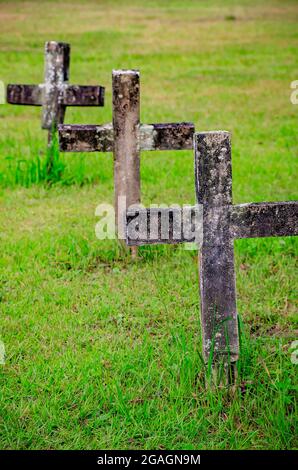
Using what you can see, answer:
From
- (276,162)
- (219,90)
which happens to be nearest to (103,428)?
(276,162)

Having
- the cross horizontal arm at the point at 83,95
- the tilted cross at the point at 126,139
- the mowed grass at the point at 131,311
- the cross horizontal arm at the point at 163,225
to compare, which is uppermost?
the cross horizontal arm at the point at 83,95

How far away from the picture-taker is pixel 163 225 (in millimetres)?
3686

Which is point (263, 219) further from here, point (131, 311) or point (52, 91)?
point (52, 91)

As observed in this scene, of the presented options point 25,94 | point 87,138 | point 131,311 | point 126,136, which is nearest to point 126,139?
point 126,136

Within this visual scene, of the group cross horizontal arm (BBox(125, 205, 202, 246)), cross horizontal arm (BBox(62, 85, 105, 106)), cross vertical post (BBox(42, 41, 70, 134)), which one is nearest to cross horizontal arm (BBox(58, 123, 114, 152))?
cross horizontal arm (BBox(62, 85, 105, 106))

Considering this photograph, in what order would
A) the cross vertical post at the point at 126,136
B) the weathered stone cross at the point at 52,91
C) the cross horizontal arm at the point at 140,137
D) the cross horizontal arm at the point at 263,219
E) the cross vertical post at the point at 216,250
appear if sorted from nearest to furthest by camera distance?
the cross vertical post at the point at 216,250 → the cross horizontal arm at the point at 263,219 → the cross vertical post at the point at 126,136 → the cross horizontal arm at the point at 140,137 → the weathered stone cross at the point at 52,91

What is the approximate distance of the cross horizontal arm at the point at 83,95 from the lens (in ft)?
24.4

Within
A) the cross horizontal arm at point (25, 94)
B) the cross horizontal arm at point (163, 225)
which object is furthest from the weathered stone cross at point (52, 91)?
the cross horizontal arm at point (163, 225)

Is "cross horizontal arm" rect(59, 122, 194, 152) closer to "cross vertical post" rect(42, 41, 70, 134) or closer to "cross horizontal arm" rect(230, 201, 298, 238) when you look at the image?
"cross vertical post" rect(42, 41, 70, 134)

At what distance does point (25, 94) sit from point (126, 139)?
2349 millimetres

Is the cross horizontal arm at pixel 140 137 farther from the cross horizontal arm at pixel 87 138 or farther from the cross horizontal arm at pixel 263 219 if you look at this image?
the cross horizontal arm at pixel 263 219

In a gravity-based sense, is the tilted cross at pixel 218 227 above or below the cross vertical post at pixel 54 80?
below

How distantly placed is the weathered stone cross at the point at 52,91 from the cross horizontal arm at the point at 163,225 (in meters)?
4.25

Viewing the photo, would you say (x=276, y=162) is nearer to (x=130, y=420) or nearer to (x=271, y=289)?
(x=271, y=289)
